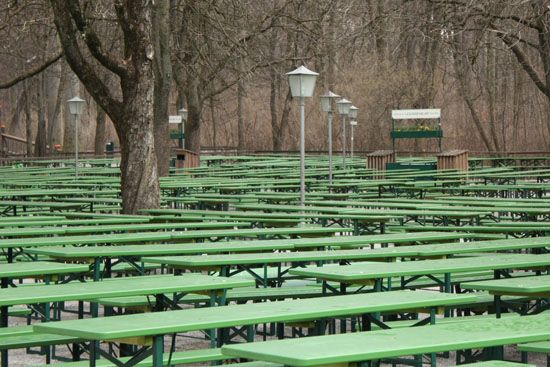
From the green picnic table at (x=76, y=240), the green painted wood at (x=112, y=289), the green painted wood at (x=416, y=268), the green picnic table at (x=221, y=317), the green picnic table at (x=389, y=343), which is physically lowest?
the green picnic table at (x=389, y=343)

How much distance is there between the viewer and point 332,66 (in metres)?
42.4

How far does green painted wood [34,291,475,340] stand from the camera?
5586 mm

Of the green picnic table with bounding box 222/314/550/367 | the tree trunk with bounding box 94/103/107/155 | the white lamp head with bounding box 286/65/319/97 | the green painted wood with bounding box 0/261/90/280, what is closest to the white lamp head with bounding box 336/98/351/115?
the white lamp head with bounding box 286/65/319/97

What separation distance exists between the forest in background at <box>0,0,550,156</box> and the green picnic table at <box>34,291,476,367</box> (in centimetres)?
1405

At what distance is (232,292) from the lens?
9359 mm

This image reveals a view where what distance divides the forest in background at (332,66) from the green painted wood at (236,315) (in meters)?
14.0

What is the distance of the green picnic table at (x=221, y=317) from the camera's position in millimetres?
5586

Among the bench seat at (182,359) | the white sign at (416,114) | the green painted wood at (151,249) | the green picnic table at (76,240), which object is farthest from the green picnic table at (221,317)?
the white sign at (416,114)

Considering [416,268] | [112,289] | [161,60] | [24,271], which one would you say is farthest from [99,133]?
[112,289]

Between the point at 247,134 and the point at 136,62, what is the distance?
37.2 m

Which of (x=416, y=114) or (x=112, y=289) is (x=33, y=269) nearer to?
(x=112, y=289)

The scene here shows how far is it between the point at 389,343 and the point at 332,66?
3745 cm

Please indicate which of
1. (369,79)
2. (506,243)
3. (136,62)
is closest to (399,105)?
(369,79)

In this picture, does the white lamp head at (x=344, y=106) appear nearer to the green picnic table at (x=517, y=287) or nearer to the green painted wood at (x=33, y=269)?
the green painted wood at (x=33, y=269)
